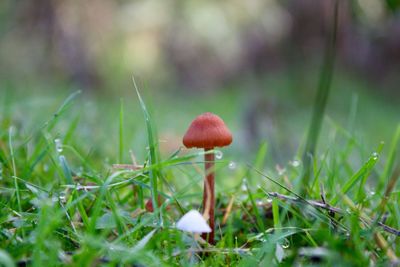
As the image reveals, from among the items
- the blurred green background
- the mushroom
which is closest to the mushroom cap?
the mushroom

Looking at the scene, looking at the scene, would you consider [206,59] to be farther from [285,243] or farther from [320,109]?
[285,243]

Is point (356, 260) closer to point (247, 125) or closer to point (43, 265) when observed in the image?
point (43, 265)

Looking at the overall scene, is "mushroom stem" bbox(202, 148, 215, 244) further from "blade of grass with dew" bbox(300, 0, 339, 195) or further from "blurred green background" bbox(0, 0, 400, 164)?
"blurred green background" bbox(0, 0, 400, 164)

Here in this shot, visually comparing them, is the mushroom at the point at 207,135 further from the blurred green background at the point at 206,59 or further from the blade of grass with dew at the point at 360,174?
the blurred green background at the point at 206,59

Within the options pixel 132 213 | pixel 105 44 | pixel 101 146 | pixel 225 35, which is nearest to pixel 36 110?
pixel 101 146

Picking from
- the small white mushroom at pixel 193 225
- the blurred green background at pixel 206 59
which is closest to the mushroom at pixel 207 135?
the small white mushroom at pixel 193 225

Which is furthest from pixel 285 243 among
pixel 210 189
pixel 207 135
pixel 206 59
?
pixel 206 59
